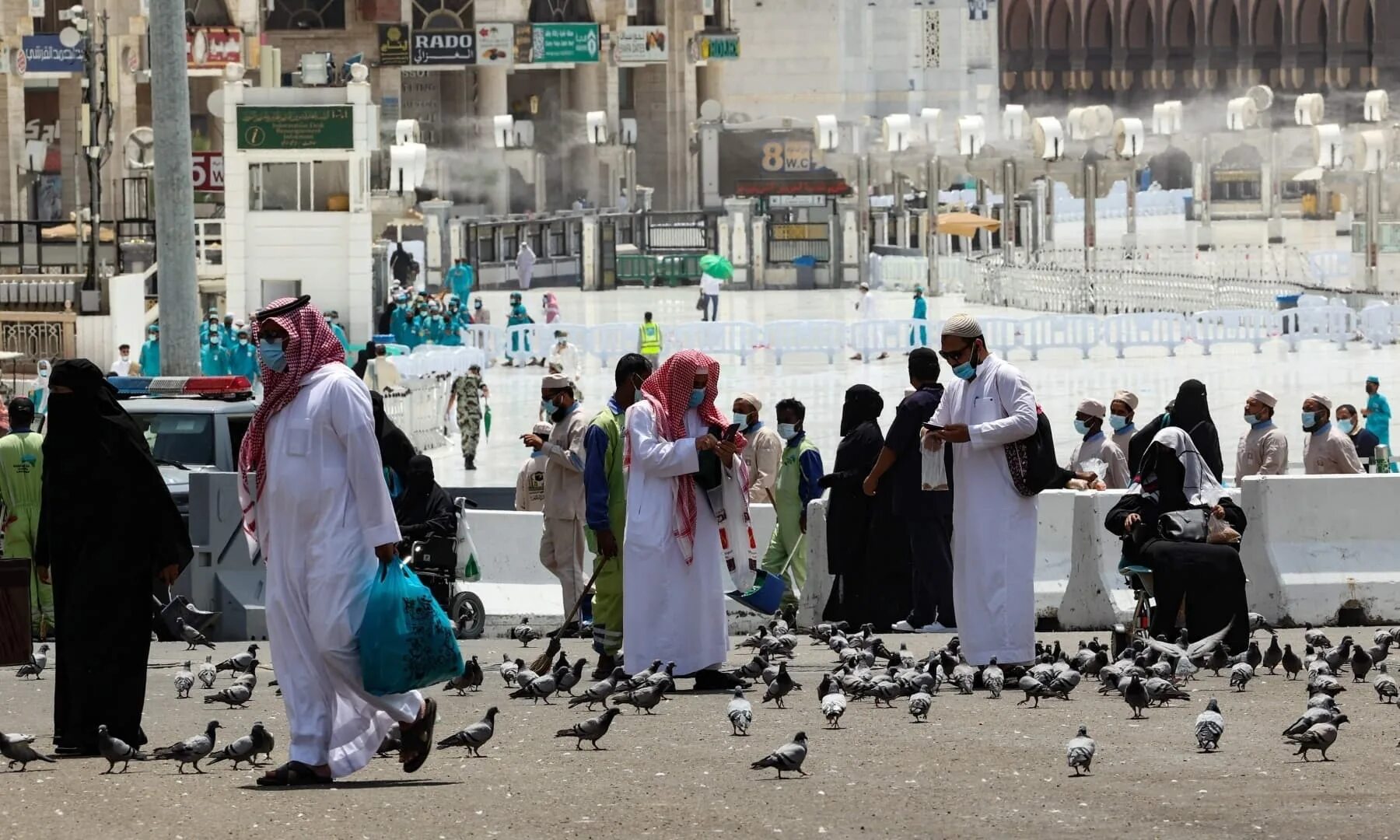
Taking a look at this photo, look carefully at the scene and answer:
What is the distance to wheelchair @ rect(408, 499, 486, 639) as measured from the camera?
10312 mm

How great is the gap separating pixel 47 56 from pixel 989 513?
38.5 metres

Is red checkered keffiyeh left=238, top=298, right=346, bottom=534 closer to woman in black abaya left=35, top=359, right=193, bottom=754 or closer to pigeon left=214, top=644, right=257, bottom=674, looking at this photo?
woman in black abaya left=35, top=359, right=193, bottom=754

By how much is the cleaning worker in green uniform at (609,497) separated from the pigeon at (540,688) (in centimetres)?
58

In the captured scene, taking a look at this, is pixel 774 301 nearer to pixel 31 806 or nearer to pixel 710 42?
pixel 710 42

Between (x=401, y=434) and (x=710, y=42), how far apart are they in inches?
2043

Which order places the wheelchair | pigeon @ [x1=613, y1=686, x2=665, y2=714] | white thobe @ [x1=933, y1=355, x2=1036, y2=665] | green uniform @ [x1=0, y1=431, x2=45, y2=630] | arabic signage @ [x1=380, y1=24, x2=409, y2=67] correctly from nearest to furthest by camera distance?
1. pigeon @ [x1=613, y1=686, x2=665, y2=714]
2. white thobe @ [x1=933, y1=355, x2=1036, y2=665]
3. the wheelchair
4. green uniform @ [x1=0, y1=431, x2=45, y2=630]
5. arabic signage @ [x1=380, y1=24, x2=409, y2=67]

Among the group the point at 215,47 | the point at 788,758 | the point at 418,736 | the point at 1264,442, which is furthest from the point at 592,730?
the point at 215,47

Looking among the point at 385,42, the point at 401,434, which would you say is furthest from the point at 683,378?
the point at 385,42

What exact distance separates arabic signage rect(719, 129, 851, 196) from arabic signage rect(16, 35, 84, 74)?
2224 centimetres

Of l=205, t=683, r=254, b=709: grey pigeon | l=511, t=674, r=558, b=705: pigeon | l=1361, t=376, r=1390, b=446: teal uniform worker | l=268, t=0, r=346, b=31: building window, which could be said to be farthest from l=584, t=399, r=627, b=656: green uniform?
l=268, t=0, r=346, b=31: building window

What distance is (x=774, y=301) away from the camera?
40281 mm

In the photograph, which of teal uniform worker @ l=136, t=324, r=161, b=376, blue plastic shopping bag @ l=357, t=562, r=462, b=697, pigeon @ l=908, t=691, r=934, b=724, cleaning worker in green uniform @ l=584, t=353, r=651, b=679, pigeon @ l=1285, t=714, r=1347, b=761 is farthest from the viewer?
teal uniform worker @ l=136, t=324, r=161, b=376

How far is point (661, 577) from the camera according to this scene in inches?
336

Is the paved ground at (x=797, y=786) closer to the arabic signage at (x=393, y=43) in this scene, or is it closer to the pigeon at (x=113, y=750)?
the pigeon at (x=113, y=750)
